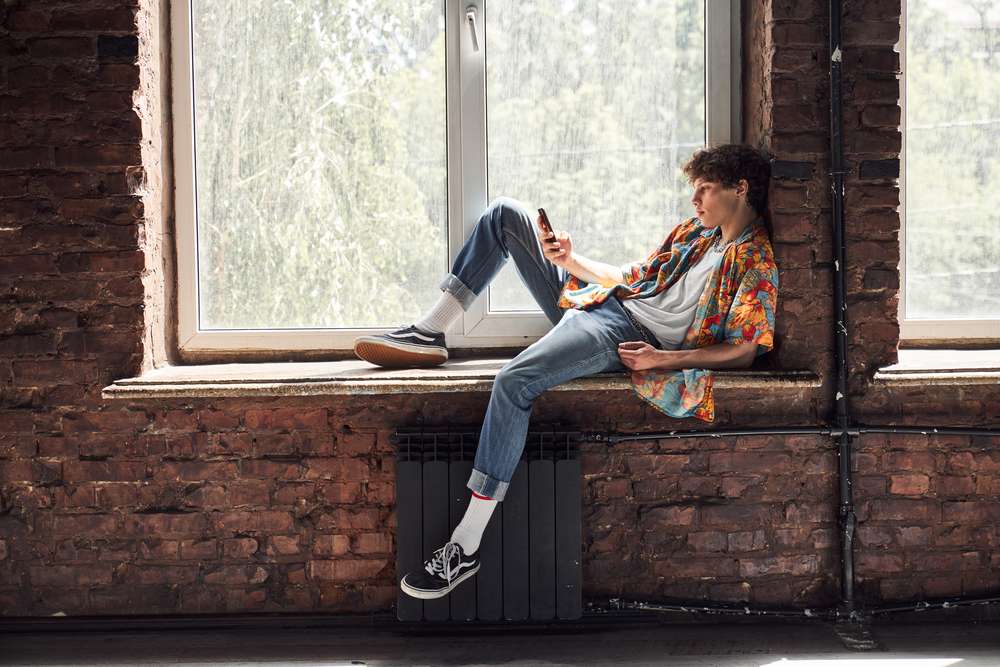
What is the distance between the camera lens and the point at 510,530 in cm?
250

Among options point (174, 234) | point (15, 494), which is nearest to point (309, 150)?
point (174, 234)

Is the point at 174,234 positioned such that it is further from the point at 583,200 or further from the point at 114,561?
the point at 583,200

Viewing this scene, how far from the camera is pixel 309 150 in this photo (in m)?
2.81

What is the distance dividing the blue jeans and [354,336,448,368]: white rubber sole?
0.20m

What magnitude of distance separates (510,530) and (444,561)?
232 millimetres

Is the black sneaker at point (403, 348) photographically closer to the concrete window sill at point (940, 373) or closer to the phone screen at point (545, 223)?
the phone screen at point (545, 223)

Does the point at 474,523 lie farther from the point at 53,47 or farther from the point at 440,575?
the point at 53,47

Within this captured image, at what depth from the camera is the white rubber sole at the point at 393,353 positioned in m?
2.61

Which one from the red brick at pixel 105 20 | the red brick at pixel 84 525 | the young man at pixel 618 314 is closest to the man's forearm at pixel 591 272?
the young man at pixel 618 314

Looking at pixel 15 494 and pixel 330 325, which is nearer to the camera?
pixel 15 494

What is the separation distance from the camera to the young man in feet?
7.82

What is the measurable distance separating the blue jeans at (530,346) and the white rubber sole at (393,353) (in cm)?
20

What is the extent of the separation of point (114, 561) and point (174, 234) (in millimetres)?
1043

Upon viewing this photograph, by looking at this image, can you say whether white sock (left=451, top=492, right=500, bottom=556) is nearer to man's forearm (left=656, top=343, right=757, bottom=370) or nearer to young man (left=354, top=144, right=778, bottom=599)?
young man (left=354, top=144, right=778, bottom=599)
